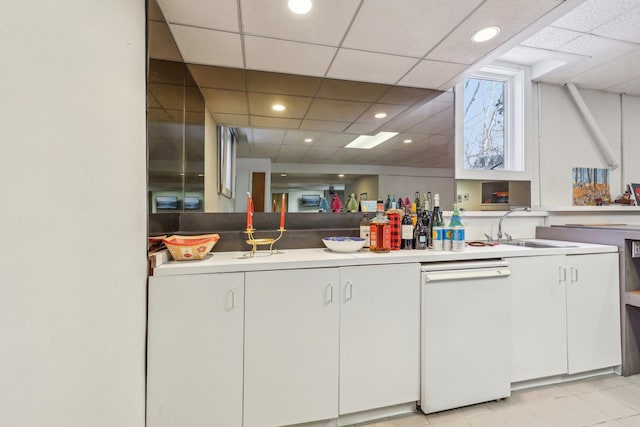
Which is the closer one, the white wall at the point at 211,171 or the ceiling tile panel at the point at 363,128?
the white wall at the point at 211,171

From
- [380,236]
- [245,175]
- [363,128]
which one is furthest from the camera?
[363,128]

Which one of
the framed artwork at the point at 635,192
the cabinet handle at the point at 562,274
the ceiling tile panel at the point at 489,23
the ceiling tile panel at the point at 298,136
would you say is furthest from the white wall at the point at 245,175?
the framed artwork at the point at 635,192

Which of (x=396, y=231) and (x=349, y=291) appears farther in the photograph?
(x=396, y=231)

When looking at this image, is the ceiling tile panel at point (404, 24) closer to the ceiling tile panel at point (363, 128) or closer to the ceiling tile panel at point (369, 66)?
the ceiling tile panel at point (369, 66)

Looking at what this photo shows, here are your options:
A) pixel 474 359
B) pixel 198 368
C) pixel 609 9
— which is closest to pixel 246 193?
pixel 198 368

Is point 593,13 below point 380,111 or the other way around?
the other way around

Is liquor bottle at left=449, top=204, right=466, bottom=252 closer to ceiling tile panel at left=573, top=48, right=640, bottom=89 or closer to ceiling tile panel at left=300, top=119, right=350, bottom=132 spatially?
ceiling tile panel at left=300, top=119, right=350, bottom=132

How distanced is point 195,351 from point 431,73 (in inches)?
93.1

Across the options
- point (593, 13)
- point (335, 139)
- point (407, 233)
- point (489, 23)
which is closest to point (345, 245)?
point (407, 233)

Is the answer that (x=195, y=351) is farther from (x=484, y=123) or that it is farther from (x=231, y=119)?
(x=484, y=123)

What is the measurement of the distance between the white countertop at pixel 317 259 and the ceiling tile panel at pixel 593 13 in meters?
1.61

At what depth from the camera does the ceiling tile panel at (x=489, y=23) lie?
142 cm
